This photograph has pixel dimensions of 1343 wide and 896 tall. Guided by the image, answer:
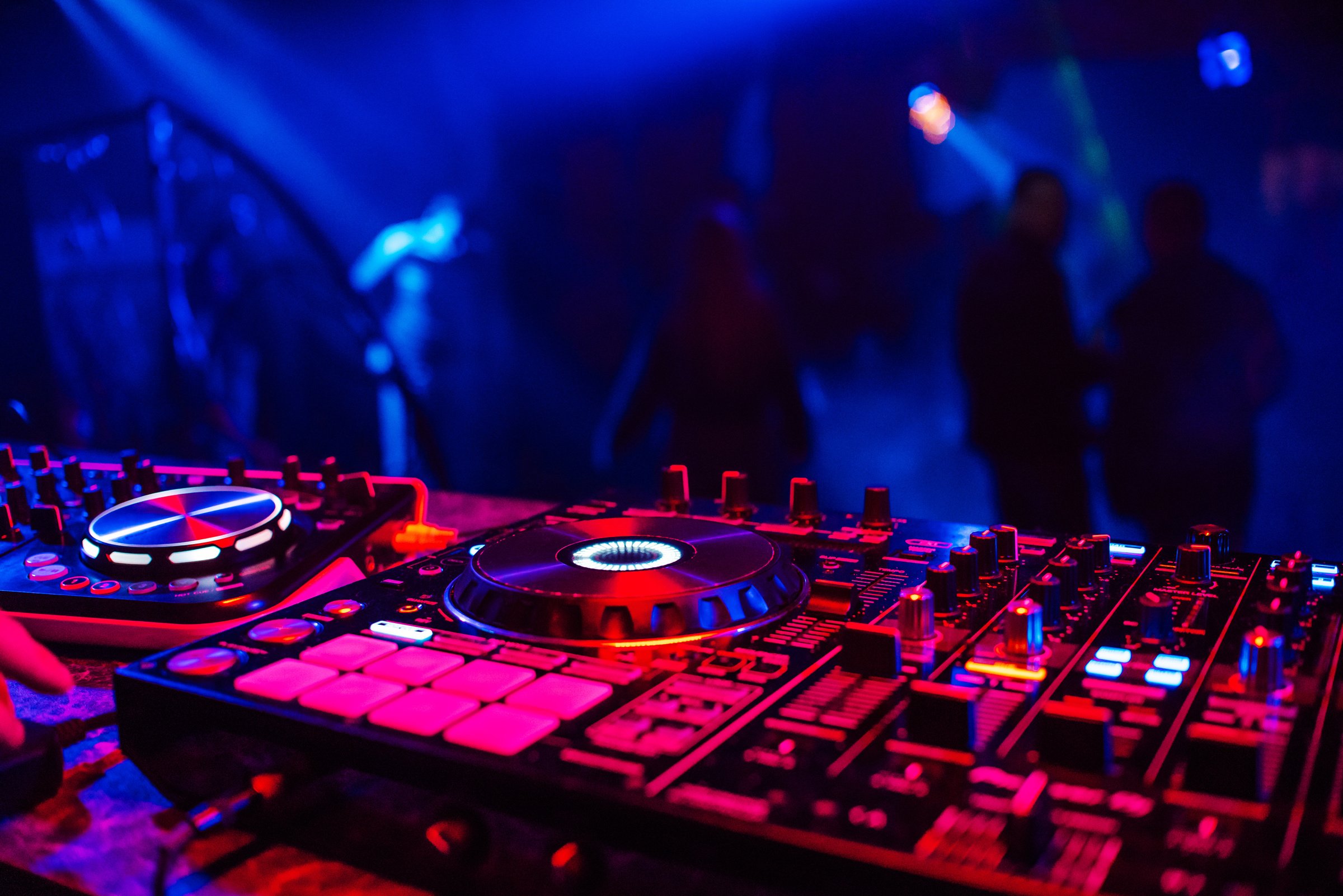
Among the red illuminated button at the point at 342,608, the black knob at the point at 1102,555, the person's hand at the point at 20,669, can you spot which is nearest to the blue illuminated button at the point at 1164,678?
the black knob at the point at 1102,555

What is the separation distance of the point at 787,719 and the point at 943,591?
24 centimetres

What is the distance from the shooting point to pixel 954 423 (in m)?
1.89

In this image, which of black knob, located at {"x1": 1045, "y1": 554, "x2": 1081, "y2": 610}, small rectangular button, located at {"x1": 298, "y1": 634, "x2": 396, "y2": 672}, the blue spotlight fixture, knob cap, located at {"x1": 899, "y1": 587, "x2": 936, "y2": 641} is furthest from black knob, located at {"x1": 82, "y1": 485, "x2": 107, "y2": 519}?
the blue spotlight fixture

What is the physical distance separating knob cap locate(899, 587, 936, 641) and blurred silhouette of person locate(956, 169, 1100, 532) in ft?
4.03

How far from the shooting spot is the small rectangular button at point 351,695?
60cm

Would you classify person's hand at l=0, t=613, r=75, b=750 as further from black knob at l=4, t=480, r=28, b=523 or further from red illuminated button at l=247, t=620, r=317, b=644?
black knob at l=4, t=480, r=28, b=523

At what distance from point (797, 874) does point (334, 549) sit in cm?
Answer: 77

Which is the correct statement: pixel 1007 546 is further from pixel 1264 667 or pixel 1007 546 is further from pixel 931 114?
pixel 931 114

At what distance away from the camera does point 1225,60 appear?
158 cm

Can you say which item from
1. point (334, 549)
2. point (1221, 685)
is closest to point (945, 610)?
point (1221, 685)

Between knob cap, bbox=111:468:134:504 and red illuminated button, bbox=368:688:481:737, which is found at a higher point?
knob cap, bbox=111:468:134:504

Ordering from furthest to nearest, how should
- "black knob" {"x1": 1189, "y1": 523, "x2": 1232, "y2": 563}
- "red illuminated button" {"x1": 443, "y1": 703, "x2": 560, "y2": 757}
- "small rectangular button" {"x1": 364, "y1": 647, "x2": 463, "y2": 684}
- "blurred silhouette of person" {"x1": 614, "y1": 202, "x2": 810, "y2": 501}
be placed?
"blurred silhouette of person" {"x1": 614, "y1": 202, "x2": 810, "y2": 501} → "black knob" {"x1": 1189, "y1": 523, "x2": 1232, "y2": 563} → "small rectangular button" {"x1": 364, "y1": 647, "x2": 463, "y2": 684} → "red illuminated button" {"x1": 443, "y1": 703, "x2": 560, "y2": 757}

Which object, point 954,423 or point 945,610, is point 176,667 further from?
point 954,423

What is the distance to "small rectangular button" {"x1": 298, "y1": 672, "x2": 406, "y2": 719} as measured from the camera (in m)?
0.60
